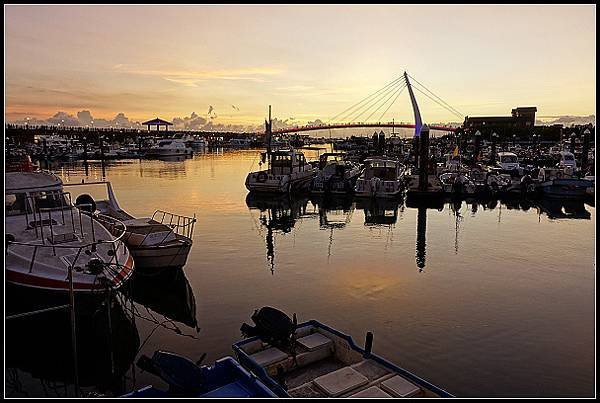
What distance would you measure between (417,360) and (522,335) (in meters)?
3.48

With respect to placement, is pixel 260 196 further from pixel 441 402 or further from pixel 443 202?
pixel 441 402

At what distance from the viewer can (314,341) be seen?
33.1ft

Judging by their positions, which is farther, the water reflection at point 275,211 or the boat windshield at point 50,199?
the water reflection at point 275,211

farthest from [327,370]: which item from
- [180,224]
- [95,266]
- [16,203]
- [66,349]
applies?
[180,224]

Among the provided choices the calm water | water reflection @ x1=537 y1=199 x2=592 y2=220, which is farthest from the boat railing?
water reflection @ x1=537 y1=199 x2=592 y2=220

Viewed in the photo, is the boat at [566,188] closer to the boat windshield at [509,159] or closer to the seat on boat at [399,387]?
the boat windshield at [509,159]

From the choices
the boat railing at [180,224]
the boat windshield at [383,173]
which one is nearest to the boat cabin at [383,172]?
the boat windshield at [383,173]

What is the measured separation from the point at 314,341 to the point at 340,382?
1731 millimetres

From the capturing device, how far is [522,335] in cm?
1215

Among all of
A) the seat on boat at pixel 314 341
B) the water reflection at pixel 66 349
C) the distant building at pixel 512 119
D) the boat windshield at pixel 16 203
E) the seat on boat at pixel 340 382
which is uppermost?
the distant building at pixel 512 119

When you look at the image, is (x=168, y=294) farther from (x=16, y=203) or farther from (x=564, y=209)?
(x=564, y=209)

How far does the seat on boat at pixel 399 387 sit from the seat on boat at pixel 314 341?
74.7 inches

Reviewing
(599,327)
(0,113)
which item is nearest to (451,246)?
(599,327)

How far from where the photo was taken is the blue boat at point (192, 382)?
7.66m
